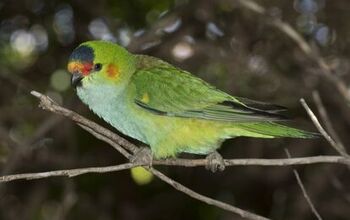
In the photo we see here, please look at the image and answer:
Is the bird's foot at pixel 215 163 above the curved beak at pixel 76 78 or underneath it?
underneath

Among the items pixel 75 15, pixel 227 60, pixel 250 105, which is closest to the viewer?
pixel 250 105

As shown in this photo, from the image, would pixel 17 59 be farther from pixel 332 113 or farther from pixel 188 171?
pixel 332 113

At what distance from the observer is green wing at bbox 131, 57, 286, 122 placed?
3.94 meters

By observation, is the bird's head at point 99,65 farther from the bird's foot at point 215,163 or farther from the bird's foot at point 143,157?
the bird's foot at point 215,163

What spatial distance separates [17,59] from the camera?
6105 millimetres

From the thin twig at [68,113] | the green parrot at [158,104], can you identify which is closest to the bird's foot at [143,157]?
the green parrot at [158,104]

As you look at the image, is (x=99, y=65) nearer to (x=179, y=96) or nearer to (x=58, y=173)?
(x=179, y=96)

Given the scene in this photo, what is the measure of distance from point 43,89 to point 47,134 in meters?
0.41

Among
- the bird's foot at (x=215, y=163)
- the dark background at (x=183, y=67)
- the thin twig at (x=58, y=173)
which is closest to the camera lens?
the thin twig at (x=58, y=173)

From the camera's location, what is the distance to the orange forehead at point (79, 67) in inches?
152

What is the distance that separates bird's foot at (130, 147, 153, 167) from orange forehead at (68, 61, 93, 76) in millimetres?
526

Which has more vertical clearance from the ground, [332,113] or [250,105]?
[332,113]

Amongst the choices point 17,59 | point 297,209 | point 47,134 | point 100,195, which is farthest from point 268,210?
point 17,59

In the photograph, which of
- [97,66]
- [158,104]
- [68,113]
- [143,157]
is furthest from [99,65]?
[68,113]
